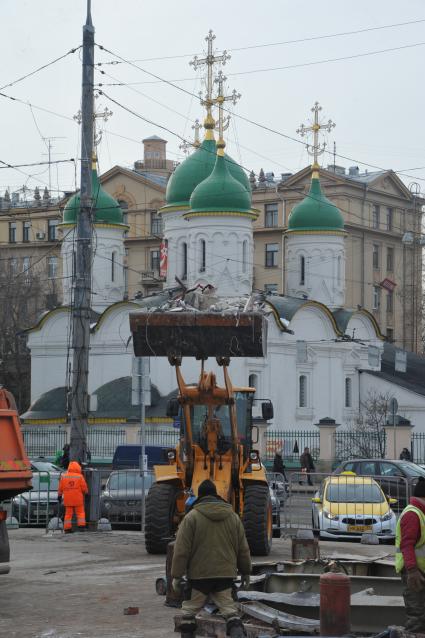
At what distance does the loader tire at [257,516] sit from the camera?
63.2 feet

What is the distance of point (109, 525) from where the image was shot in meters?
24.9

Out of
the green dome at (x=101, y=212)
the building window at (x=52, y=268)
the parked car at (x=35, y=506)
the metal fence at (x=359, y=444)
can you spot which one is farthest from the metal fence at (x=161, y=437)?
the building window at (x=52, y=268)

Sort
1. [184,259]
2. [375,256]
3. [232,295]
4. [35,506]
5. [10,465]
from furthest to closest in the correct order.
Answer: [375,256]
[184,259]
[232,295]
[35,506]
[10,465]

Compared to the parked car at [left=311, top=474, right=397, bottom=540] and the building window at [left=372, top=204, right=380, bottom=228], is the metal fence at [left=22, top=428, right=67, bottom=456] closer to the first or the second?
the parked car at [left=311, top=474, right=397, bottom=540]

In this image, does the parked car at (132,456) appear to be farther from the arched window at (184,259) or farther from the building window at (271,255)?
the building window at (271,255)

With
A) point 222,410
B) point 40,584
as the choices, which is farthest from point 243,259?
point 40,584

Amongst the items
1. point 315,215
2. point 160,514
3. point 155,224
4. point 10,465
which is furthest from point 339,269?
point 10,465

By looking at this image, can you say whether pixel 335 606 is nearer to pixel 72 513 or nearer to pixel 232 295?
pixel 72 513

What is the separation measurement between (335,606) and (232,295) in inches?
1696

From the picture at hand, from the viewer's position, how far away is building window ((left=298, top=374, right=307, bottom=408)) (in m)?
59.6

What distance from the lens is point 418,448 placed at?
48.1 metres

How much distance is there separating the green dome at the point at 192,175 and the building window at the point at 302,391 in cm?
895

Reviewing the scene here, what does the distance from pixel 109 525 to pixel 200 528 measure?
549 inches

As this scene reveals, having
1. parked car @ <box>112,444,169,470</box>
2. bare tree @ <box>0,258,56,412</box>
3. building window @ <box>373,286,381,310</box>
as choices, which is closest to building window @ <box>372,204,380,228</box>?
building window @ <box>373,286,381,310</box>
